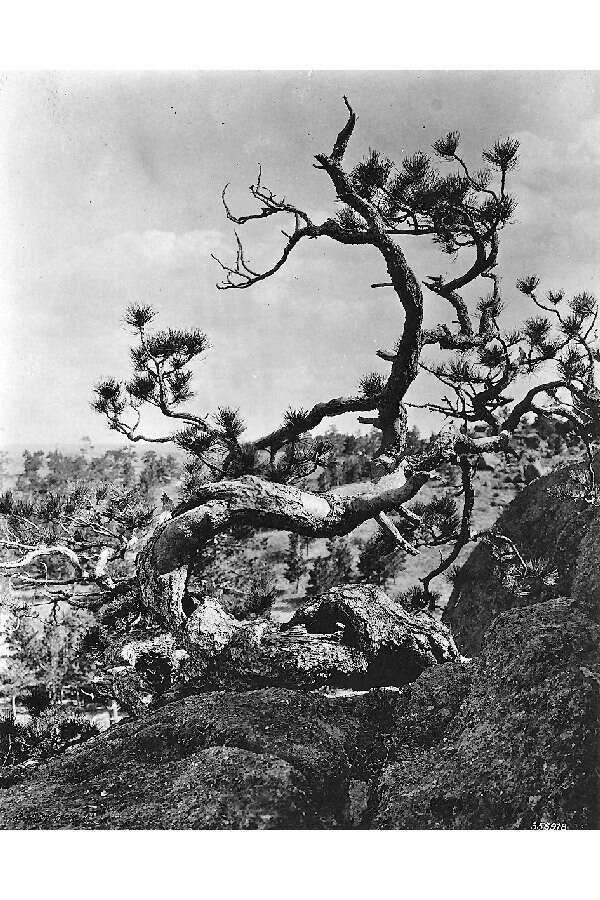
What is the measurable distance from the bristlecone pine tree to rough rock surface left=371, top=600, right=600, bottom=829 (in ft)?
2.73

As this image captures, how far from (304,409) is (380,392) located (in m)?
0.47

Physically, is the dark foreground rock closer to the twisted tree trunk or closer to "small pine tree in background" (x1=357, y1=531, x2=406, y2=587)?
the twisted tree trunk

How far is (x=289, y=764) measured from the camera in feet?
7.70

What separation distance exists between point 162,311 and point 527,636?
2.73 meters

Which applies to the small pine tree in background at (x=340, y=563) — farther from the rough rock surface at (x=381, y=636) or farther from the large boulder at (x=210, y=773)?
the large boulder at (x=210, y=773)

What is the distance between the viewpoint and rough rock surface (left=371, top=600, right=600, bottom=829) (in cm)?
215

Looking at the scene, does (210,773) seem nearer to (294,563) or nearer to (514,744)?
(514,744)

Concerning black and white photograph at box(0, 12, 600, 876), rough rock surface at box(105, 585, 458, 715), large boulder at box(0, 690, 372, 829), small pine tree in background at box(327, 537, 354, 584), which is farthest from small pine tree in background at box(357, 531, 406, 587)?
large boulder at box(0, 690, 372, 829)

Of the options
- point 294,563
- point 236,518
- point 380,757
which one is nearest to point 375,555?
point 380,757

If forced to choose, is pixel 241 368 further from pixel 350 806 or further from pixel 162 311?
pixel 350 806

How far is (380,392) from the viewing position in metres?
3.27

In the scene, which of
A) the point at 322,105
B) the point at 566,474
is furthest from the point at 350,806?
the point at 322,105

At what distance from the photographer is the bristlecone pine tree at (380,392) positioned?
2498 mm

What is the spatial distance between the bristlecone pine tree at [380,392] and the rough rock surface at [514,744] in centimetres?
83
